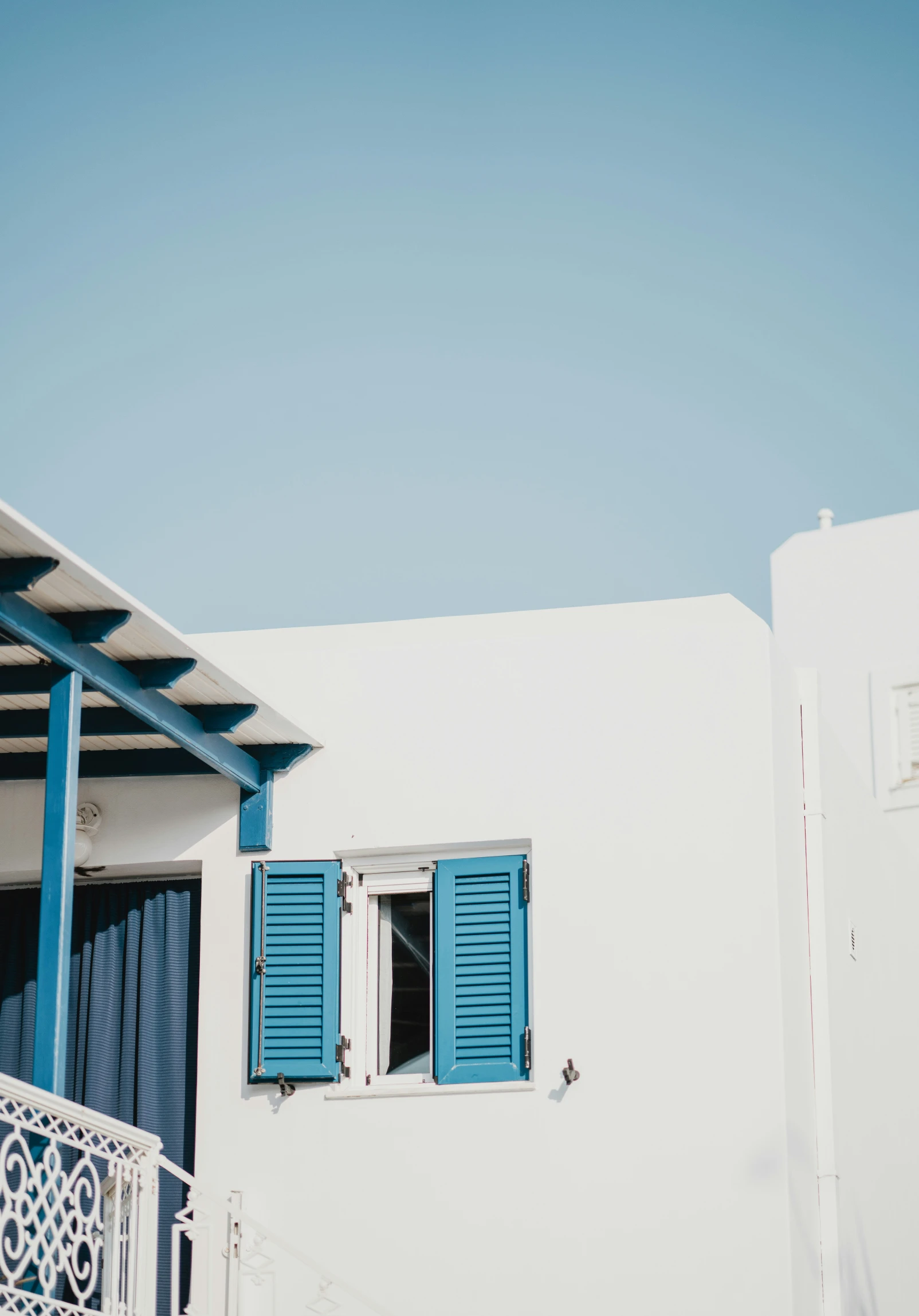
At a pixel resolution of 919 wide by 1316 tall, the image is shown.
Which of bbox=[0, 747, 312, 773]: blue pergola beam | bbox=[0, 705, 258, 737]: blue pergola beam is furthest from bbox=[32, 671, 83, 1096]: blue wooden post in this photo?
bbox=[0, 747, 312, 773]: blue pergola beam

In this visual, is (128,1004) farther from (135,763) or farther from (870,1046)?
(870,1046)

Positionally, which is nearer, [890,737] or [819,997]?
[819,997]

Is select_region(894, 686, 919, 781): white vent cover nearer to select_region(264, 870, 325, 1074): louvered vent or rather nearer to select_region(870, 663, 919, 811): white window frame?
select_region(870, 663, 919, 811): white window frame

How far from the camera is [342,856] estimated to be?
29.5 feet

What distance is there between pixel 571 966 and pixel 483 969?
51 cm

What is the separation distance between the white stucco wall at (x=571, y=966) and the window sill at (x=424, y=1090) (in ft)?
0.13

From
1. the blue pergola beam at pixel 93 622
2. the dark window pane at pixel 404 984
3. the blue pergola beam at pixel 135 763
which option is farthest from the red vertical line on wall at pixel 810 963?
the blue pergola beam at pixel 93 622

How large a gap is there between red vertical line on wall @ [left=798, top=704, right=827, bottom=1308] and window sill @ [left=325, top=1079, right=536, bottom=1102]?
5.76ft

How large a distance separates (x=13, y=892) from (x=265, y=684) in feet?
6.56

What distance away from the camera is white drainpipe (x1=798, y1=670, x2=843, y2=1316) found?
8555 mm

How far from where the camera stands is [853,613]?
1988 centimetres

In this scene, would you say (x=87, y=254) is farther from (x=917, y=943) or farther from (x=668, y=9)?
(x=917, y=943)

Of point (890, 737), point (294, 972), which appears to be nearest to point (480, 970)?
point (294, 972)

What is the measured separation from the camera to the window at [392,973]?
8531 millimetres
